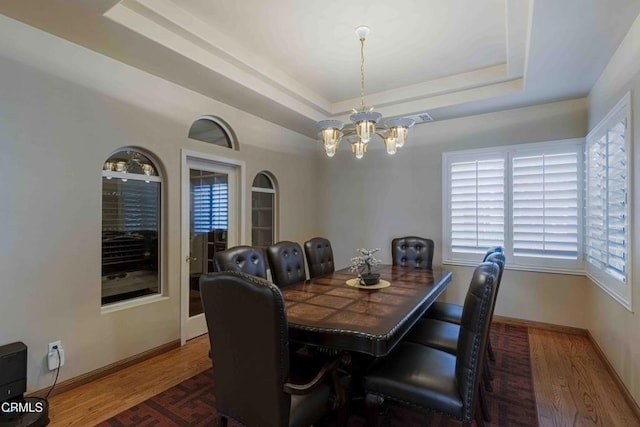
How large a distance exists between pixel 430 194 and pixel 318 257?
197cm

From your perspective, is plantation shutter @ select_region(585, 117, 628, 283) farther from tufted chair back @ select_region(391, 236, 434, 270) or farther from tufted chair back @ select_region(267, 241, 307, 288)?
tufted chair back @ select_region(267, 241, 307, 288)

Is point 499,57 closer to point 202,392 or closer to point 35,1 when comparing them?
point 35,1

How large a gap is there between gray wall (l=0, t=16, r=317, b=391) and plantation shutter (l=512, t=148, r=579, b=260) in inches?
156

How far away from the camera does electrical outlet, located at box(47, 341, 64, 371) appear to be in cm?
243

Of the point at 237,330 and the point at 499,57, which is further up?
the point at 499,57

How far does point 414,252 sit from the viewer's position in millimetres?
3873

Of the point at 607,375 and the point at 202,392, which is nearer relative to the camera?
the point at 202,392

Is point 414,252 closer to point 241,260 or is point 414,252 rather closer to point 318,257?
point 318,257

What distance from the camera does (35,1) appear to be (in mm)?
2074

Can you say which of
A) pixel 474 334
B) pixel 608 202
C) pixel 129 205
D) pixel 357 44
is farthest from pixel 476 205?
pixel 129 205

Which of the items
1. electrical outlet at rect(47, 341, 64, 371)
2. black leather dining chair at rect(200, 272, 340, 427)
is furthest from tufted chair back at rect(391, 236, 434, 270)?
electrical outlet at rect(47, 341, 64, 371)

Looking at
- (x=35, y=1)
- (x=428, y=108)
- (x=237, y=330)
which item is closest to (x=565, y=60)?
(x=428, y=108)

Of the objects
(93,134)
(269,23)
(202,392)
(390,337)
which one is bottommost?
(202,392)

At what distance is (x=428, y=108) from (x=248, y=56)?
7.27 feet
